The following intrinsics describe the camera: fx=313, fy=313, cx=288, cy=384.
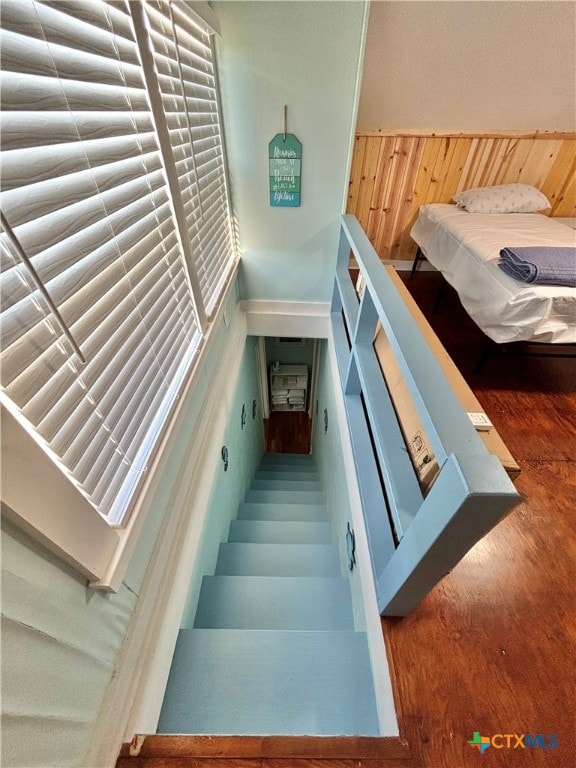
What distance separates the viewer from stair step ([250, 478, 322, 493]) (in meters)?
2.74

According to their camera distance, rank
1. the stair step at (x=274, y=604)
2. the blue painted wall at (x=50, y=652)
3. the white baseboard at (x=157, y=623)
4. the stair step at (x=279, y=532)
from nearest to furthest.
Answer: the blue painted wall at (x=50, y=652)
the white baseboard at (x=157, y=623)
the stair step at (x=274, y=604)
the stair step at (x=279, y=532)

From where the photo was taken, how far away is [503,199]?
277cm

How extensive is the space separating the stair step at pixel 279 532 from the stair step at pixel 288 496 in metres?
0.51

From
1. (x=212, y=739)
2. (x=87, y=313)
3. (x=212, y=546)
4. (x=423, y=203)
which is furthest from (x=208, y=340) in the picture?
(x=423, y=203)

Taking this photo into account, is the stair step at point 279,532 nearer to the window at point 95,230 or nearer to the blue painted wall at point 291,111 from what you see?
the window at point 95,230

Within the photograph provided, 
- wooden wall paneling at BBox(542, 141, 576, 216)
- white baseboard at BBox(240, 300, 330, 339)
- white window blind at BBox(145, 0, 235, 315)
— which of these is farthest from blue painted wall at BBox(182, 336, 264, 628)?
wooden wall paneling at BBox(542, 141, 576, 216)

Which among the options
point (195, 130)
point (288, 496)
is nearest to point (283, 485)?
point (288, 496)

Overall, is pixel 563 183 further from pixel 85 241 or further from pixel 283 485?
pixel 85 241

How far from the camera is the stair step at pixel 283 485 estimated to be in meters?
2.74

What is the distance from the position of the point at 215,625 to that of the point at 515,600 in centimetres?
106

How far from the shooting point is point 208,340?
1.42 metres

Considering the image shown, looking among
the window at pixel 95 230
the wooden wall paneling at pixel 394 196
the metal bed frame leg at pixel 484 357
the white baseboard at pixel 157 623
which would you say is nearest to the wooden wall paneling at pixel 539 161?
the wooden wall paneling at pixel 394 196

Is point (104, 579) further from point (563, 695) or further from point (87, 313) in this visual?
point (563, 695)

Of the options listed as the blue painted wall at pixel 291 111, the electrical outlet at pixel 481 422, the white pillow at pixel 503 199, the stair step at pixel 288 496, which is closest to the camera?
the electrical outlet at pixel 481 422
